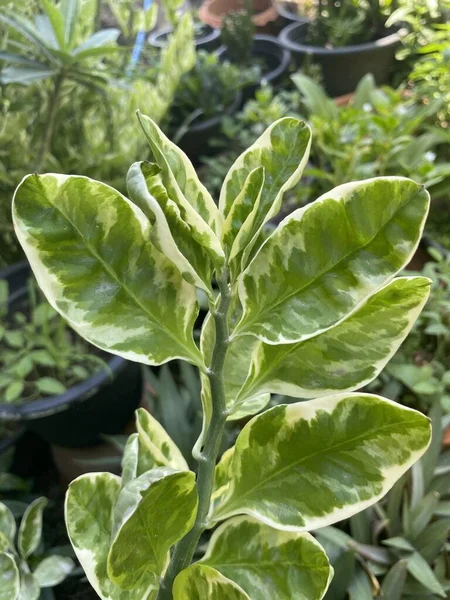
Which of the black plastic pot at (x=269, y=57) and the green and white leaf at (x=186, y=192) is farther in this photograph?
the black plastic pot at (x=269, y=57)

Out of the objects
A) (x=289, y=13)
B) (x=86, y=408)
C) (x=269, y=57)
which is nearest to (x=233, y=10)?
(x=289, y=13)

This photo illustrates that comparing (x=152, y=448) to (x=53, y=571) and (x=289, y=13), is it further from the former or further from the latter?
(x=289, y=13)

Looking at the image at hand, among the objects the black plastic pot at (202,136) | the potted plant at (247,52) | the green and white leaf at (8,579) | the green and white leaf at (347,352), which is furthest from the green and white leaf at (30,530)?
the potted plant at (247,52)

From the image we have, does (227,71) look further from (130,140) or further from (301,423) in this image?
(301,423)

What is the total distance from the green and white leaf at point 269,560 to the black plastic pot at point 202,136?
48.9 inches

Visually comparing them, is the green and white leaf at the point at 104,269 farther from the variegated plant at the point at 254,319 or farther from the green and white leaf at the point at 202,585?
the green and white leaf at the point at 202,585

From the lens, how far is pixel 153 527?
0.31m

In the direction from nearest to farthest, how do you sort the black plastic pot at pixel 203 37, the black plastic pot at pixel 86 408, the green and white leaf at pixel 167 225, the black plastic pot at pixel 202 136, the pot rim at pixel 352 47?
the green and white leaf at pixel 167 225
the black plastic pot at pixel 86 408
the black plastic pot at pixel 202 136
the pot rim at pixel 352 47
the black plastic pot at pixel 203 37

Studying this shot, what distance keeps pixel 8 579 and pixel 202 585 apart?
0.23 meters

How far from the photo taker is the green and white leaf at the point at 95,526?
398 millimetres

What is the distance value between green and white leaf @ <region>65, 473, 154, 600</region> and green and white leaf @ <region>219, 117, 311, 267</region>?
0.78ft

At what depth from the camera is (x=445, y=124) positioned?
1.43 meters

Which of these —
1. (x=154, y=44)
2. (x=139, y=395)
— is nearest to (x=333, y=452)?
(x=139, y=395)

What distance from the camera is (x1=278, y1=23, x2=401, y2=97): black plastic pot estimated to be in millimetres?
1752
